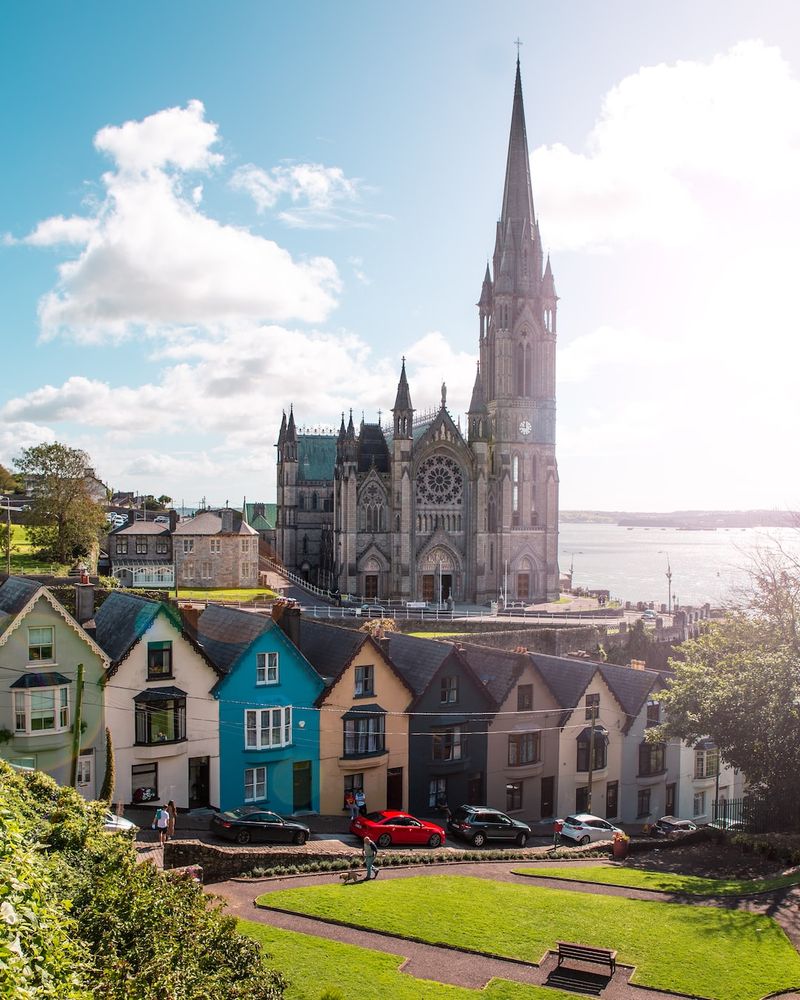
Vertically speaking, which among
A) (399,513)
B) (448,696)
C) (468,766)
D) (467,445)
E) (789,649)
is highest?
(467,445)

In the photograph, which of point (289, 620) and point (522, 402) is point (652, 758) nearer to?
point (289, 620)

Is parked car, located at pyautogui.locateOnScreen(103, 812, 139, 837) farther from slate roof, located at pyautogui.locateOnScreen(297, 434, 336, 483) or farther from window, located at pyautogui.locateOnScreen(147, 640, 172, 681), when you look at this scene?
→ slate roof, located at pyautogui.locateOnScreen(297, 434, 336, 483)

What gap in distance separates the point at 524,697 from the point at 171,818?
1634cm

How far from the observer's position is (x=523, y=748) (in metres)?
36.9

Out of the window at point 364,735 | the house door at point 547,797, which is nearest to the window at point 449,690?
the window at point 364,735

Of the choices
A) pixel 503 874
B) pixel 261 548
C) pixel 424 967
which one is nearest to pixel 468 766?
pixel 503 874

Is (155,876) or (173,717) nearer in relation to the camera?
(155,876)

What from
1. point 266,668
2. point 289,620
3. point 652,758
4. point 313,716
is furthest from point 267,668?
point 652,758

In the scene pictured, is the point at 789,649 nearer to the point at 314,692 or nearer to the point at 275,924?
the point at 314,692

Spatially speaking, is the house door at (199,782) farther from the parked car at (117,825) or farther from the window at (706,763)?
the window at (706,763)

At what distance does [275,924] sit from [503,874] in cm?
765

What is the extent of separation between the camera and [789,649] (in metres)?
29.5

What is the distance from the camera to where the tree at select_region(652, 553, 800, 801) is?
94.3 ft

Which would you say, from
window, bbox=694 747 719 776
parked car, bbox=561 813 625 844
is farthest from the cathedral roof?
parked car, bbox=561 813 625 844
